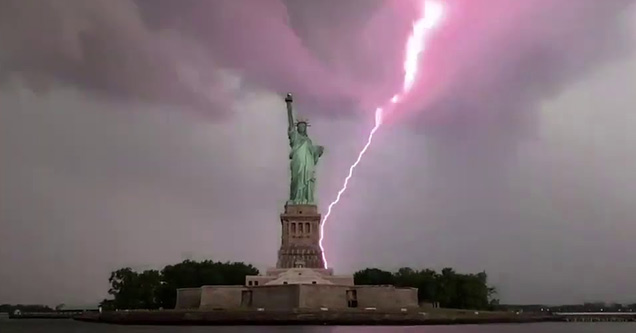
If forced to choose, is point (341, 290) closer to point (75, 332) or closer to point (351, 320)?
point (351, 320)

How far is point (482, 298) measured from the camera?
244 feet

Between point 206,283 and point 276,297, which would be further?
point 206,283

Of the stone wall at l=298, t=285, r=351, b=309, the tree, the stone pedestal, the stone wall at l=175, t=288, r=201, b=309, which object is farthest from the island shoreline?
the tree

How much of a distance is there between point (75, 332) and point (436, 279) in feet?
134

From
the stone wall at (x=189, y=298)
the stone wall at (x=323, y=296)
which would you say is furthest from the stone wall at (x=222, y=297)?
the stone wall at (x=323, y=296)

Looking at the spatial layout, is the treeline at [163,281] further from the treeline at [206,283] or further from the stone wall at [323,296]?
the stone wall at [323,296]

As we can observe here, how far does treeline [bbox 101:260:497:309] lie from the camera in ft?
239

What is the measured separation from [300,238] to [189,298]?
1043 cm

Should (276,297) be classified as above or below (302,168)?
below

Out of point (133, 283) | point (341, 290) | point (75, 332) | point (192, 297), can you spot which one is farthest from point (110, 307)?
point (75, 332)

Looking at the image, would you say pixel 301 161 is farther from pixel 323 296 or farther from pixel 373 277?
pixel 373 277

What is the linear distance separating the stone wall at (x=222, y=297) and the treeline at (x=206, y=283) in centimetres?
1713

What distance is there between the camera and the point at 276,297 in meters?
54.2

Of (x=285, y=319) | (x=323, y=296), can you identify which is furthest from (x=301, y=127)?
(x=285, y=319)
